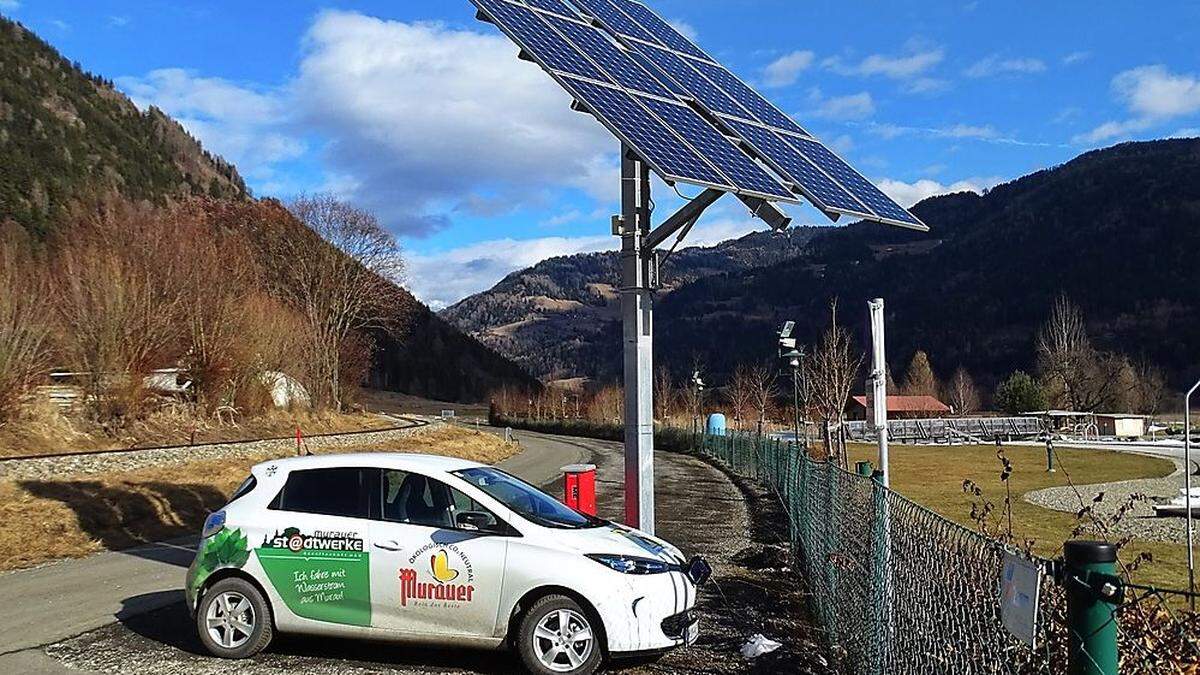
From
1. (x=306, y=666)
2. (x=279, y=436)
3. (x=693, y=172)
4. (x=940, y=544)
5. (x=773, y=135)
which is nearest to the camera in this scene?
(x=940, y=544)

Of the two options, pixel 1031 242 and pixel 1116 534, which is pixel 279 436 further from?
pixel 1031 242

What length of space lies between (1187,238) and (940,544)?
189 m

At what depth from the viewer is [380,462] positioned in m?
8.65

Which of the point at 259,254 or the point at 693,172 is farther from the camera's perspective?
the point at 259,254

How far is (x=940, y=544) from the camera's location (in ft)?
16.9

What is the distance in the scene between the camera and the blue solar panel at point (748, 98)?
43.9 feet

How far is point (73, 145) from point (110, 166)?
5.29 m

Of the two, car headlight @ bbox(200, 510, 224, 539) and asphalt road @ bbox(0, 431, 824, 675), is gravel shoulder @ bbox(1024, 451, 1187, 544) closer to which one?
asphalt road @ bbox(0, 431, 824, 675)

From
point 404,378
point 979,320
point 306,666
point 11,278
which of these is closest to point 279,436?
point 11,278

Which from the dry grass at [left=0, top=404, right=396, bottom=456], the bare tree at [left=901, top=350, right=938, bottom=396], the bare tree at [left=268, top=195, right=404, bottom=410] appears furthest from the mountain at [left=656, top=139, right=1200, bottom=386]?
the dry grass at [left=0, top=404, right=396, bottom=456]

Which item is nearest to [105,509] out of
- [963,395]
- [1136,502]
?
[1136,502]

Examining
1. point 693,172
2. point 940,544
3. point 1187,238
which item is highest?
point 1187,238

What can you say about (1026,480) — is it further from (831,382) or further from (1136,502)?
(1136,502)

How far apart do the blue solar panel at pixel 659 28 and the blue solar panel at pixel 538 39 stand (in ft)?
11.9
